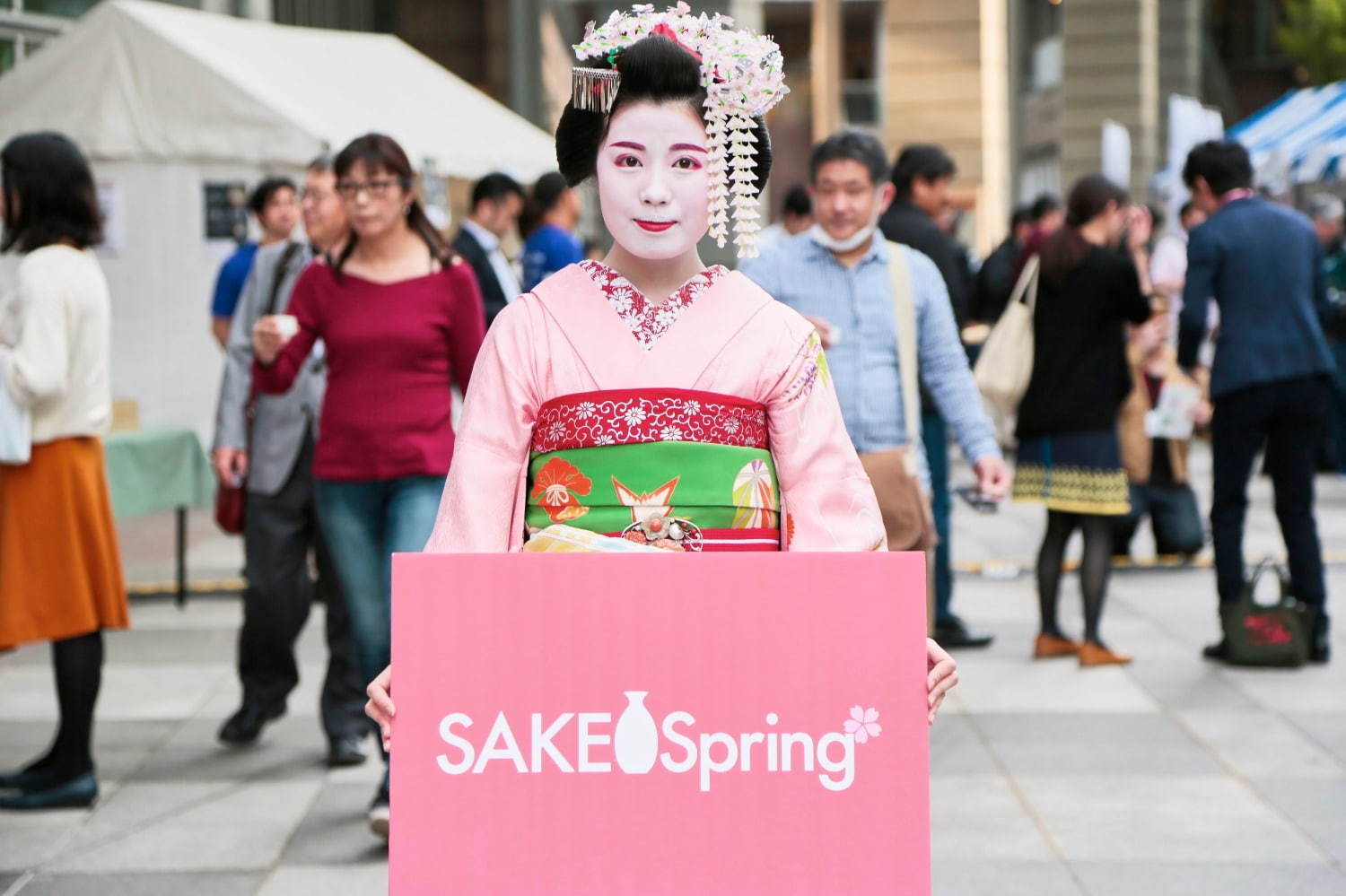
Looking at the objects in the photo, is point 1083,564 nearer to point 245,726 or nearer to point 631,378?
point 245,726

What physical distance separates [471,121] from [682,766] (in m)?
10.2

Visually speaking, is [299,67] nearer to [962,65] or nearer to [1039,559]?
[1039,559]

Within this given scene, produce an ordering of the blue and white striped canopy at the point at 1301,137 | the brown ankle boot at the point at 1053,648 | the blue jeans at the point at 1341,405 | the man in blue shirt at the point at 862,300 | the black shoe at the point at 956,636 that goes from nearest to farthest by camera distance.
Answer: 1. the man in blue shirt at the point at 862,300
2. the brown ankle boot at the point at 1053,648
3. the black shoe at the point at 956,636
4. the blue and white striped canopy at the point at 1301,137
5. the blue jeans at the point at 1341,405

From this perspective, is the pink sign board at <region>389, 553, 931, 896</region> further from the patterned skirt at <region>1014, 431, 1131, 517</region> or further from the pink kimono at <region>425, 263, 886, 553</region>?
the patterned skirt at <region>1014, 431, 1131, 517</region>

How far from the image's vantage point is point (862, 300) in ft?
18.0

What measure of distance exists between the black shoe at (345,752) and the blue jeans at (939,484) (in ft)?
8.54

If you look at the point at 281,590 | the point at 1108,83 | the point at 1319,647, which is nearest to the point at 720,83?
the point at 281,590

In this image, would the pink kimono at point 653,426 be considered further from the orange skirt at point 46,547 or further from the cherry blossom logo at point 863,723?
the orange skirt at point 46,547

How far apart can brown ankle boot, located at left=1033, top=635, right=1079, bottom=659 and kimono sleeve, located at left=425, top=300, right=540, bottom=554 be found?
4.87m

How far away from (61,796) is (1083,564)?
391cm

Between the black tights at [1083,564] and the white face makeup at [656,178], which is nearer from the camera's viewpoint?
the white face makeup at [656,178]

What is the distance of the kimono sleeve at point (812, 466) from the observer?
278cm

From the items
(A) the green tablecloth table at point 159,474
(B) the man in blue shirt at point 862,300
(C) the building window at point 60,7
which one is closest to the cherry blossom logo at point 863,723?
(B) the man in blue shirt at point 862,300

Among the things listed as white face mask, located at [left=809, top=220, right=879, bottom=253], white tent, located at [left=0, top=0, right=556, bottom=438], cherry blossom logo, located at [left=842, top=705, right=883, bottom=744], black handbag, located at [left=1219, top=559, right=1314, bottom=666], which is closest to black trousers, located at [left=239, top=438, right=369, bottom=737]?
white face mask, located at [left=809, top=220, right=879, bottom=253]
